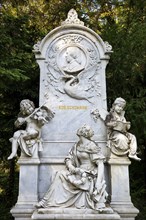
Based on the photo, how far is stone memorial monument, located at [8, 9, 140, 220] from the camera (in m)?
5.49

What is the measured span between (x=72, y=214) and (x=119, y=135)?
1.81 meters

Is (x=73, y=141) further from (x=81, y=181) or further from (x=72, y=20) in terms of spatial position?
(x=72, y=20)

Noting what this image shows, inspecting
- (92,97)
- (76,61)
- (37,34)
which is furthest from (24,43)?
(92,97)

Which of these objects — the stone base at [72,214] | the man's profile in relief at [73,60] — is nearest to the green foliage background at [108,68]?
the man's profile in relief at [73,60]

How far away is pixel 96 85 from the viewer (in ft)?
22.4

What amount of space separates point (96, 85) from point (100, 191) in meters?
2.45

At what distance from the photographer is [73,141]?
6.45 metres

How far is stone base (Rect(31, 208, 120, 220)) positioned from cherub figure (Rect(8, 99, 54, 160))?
3.97 feet

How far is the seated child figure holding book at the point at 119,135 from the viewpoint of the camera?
6.02 metres

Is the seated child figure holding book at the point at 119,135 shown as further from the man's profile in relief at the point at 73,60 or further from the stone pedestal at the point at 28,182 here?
the stone pedestal at the point at 28,182

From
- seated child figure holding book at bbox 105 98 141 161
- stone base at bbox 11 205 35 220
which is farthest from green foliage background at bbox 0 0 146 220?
stone base at bbox 11 205 35 220

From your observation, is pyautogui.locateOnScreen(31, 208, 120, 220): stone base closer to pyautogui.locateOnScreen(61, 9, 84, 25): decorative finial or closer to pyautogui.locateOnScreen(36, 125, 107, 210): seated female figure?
pyautogui.locateOnScreen(36, 125, 107, 210): seated female figure

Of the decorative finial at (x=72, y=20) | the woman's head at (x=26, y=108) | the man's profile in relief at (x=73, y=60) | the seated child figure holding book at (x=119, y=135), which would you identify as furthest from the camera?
the decorative finial at (x=72, y=20)

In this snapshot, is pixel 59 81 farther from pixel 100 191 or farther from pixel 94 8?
pixel 94 8
